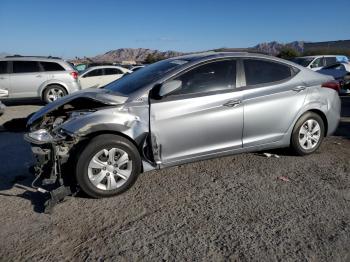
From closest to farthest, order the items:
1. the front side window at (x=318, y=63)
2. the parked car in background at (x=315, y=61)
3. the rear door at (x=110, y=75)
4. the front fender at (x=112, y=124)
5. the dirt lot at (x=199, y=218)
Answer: the dirt lot at (x=199, y=218)
the front fender at (x=112, y=124)
the rear door at (x=110, y=75)
the parked car in background at (x=315, y=61)
the front side window at (x=318, y=63)

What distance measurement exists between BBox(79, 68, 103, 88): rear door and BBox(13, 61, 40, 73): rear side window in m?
4.36

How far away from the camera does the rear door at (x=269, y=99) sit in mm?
4746

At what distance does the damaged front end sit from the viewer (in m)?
3.87

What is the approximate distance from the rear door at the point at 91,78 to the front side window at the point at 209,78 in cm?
1247

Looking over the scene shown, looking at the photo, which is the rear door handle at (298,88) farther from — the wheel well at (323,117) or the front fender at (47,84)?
the front fender at (47,84)

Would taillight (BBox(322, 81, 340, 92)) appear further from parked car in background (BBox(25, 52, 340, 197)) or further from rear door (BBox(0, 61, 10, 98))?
rear door (BBox(0, 61, 10, 98))

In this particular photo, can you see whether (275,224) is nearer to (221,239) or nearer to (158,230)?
(221,239)

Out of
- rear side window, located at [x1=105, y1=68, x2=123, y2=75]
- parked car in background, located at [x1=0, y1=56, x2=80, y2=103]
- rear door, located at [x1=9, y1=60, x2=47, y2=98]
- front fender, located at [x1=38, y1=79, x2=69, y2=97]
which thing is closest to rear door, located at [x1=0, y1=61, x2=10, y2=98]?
parked car in background, located at [x1=0, y1=56, x2=80, y2=103]

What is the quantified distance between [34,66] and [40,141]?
9.10 meters

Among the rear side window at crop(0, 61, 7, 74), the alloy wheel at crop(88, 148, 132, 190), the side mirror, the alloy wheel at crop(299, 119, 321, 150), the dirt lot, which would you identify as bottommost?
the dirt lot

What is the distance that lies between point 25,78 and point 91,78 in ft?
16.2

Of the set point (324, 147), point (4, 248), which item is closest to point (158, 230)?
point (4, 248)

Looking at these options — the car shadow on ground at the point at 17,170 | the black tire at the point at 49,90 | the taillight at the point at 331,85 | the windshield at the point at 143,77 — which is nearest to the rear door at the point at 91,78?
the black tire at the point at 49,90

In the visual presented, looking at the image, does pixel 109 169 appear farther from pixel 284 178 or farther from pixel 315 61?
pixel 315 61
